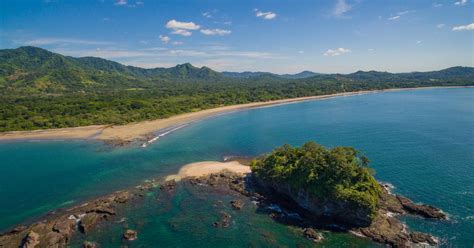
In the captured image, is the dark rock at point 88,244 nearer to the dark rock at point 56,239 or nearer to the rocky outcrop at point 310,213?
the dark rock at point 56,239

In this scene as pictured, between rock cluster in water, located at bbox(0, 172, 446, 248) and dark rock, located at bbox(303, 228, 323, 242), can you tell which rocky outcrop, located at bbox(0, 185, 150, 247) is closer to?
rock cluster in water, located at bbox(0, 172, 446, 248)

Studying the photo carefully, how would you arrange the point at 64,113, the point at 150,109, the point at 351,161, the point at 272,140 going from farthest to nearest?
the point at 150,109 → the point at 64,113 → the point at 272,140 → the point at 351,161

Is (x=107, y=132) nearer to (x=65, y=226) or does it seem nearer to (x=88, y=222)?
(x=88, y=222)

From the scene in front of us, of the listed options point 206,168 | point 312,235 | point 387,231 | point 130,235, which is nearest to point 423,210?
point 387,231

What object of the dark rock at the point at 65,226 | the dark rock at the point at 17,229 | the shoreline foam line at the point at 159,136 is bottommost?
the dark rock at the point at 17,229

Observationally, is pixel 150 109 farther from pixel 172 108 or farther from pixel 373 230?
pixel 373 230

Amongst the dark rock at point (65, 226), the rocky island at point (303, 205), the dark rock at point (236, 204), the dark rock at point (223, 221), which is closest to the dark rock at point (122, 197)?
the rocky island at point (303, 205)

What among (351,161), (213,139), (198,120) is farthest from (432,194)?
(198,120)
